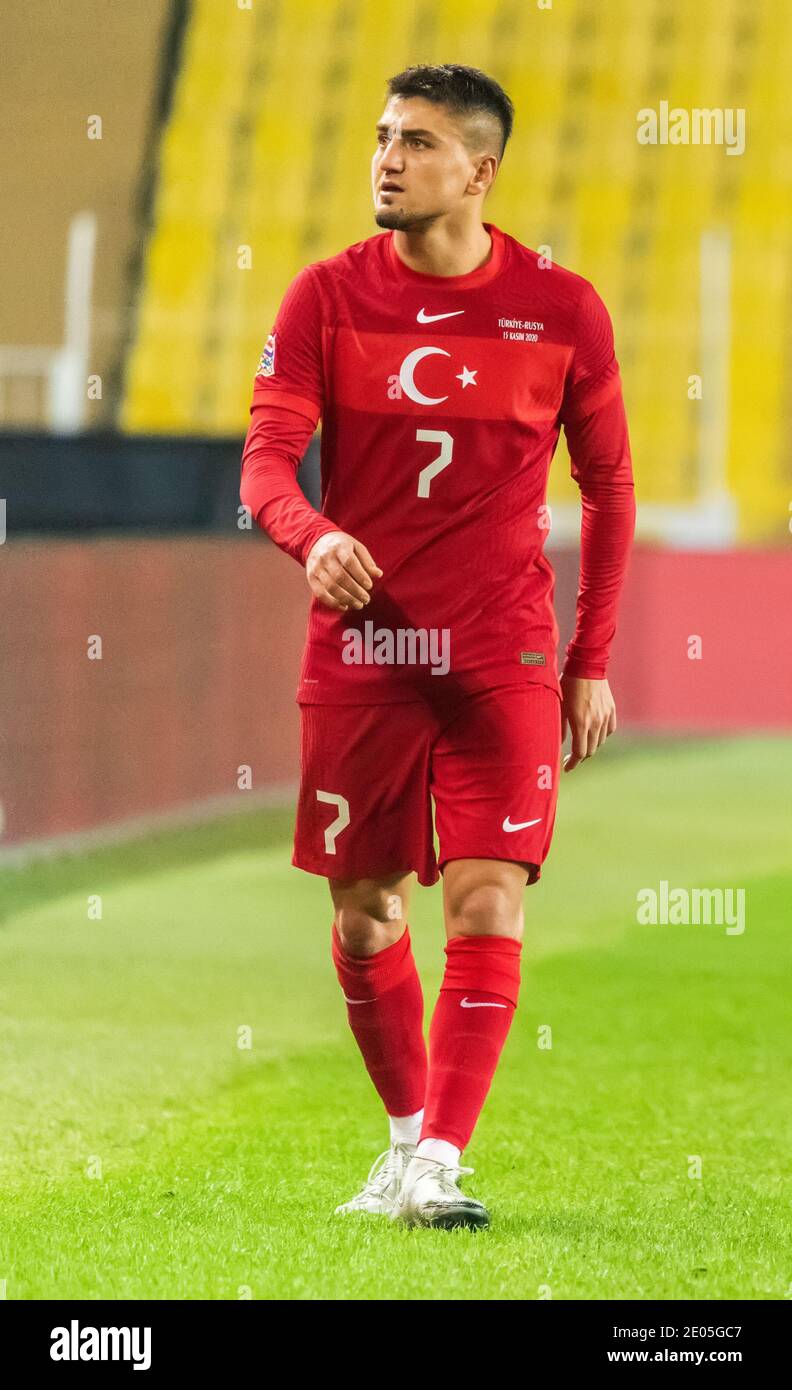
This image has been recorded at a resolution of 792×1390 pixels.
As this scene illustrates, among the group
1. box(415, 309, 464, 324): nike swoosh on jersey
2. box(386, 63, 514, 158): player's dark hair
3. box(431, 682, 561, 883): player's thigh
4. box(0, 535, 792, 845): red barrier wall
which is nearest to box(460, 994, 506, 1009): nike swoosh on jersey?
box(431, 682, 561, 883): player's thigh

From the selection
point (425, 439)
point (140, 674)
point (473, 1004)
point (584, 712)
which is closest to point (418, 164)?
point (425, 439)

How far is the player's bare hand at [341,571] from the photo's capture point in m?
2.98

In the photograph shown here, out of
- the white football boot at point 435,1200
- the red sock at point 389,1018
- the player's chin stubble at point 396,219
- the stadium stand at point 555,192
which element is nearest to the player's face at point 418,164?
the player's chin stubble at point 396,219

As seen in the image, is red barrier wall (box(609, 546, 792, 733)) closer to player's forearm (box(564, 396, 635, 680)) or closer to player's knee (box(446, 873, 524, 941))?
player's forearm (box(564, 396, 635, 680))

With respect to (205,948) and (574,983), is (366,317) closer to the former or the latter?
(574,983)

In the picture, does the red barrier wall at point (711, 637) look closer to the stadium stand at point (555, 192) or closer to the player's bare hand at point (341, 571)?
the stadium stand at point (555, 192)

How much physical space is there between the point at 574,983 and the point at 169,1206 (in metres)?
2.65

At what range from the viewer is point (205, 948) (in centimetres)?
646

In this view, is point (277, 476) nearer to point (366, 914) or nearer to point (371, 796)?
point (371, 796)

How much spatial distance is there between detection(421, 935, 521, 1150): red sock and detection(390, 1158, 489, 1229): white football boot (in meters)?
0.05

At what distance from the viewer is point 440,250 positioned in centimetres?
332

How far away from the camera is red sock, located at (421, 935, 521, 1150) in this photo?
325cm
